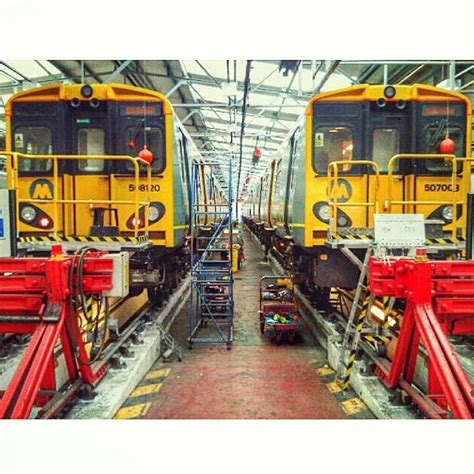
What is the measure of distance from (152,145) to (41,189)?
1.42 metres

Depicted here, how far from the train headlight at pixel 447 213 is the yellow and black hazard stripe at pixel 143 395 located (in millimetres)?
3596

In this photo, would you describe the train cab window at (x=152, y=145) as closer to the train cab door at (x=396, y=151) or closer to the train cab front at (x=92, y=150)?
the train cab front at (x=92, y=150)

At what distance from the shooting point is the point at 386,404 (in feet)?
12.5

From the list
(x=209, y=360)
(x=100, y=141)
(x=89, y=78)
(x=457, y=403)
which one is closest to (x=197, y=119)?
(x=89, y=78)

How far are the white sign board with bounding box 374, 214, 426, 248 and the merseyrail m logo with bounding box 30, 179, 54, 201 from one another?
3900 mm

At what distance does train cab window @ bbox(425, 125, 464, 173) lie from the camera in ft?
18.9

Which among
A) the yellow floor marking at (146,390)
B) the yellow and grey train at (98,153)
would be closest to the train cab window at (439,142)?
the yellow and grey train at (98,153)

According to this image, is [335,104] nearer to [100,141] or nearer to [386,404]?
[100,141]

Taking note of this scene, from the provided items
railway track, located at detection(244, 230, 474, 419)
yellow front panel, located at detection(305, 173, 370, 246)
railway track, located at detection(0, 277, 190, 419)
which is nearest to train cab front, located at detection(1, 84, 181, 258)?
railway track, located at detection(0, 277, 190, 419)

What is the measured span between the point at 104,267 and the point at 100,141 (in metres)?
2.83

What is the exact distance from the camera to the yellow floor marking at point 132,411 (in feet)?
12.9

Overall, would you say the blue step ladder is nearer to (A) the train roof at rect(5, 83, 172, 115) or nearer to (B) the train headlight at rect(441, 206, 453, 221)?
(A) the train roof at rect(5, 83, 172, 115)

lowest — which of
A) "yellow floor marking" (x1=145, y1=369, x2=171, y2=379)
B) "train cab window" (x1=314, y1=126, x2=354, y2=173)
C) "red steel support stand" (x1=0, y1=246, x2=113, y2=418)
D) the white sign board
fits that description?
"yellow floor marking" (x1=145, y1=369, x2=171, y2=379)

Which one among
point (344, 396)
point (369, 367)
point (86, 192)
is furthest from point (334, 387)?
point (86, 192)
